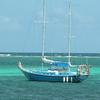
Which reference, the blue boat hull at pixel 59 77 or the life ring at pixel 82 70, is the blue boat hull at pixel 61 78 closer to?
the blue boat hull at pixel 59 77

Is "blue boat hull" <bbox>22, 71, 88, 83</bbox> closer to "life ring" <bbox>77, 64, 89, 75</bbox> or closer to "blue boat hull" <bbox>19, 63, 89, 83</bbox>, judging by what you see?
"blue boat hull" <bbox>19, 63, 89, 83</bbox>

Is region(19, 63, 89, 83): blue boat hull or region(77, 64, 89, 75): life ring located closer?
region(19, 63, 89, 83): blue boat hull

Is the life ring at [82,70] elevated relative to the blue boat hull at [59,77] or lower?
elevated

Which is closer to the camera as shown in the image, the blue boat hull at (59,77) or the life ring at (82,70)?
the blue boat hull at (59,77)

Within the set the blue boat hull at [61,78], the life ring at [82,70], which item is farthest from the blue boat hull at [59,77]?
the life ring at [82,70]

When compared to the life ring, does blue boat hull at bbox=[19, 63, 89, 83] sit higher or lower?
lower

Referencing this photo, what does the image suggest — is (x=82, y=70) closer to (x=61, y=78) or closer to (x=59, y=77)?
(x=61, y=78)

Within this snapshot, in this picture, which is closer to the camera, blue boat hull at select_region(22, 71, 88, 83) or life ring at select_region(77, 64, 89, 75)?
blue boat hull at select_region(22, 71, 88, 83)

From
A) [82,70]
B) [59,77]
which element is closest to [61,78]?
[59,77]

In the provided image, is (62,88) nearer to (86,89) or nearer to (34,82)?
(86,89)

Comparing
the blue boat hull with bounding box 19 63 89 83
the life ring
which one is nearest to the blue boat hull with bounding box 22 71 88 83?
the blue boat hull with bounding box 19 63 89 83

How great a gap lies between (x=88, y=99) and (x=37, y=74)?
25.0m

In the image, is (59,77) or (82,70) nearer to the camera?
(59,77)

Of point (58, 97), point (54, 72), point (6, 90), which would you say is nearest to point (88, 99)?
point (58, 97)
